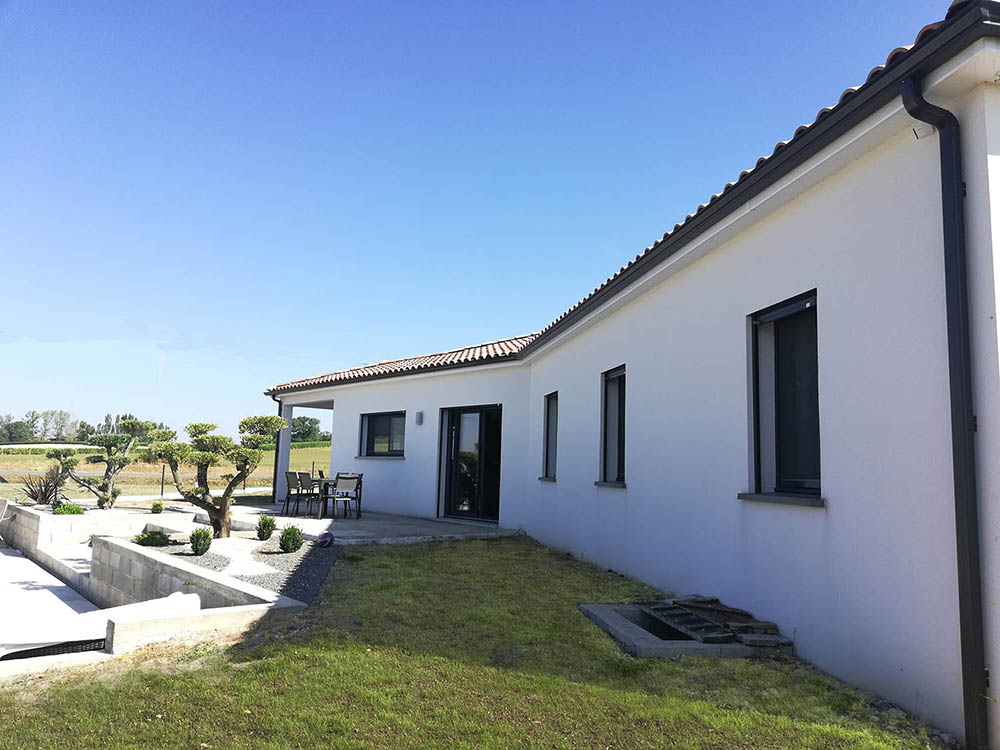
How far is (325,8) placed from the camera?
28.6 ft

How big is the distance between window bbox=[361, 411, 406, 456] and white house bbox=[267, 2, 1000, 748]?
7649 millimetres

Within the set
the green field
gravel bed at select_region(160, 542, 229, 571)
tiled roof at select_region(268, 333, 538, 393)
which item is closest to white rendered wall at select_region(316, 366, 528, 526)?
tiled roof at select_region(268, 333, 538, 393)

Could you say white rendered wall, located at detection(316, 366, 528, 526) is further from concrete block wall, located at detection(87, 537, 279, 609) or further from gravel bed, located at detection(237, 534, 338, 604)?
concrete block wall, located at detection(87, 537, 279, 609)

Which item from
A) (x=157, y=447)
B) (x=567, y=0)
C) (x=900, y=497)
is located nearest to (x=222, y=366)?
(x=157, y=447)

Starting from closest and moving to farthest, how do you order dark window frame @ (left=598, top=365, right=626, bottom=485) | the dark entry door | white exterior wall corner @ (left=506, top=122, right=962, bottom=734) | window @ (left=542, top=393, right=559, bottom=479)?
1. white exterior wall corner @ (left=506, top=122, right=962, bottom=734)
2. dark window frame @ (left=598, top=365, right=626, bottom=485)
3. window @ (left=542, top=393, right=559, bottom=479)
4. the dark entry door

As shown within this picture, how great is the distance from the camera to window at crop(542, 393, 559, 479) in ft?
36.8

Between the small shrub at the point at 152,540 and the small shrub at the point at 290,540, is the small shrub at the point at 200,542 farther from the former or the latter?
the small shrub at the point at 152,540

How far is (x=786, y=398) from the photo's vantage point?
191 inches

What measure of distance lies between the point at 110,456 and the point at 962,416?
706 inches

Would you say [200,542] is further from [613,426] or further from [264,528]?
[613,426]

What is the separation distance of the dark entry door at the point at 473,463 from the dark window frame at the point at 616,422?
4531mm

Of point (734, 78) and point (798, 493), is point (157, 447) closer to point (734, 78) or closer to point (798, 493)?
point (798, 493)

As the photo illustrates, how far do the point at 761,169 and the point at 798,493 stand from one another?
2352 mm

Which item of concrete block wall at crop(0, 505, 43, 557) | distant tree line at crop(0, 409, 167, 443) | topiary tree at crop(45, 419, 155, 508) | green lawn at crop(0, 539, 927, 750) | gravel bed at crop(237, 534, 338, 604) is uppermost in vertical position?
distant tree line at crop(0, 409, 167, 443)
